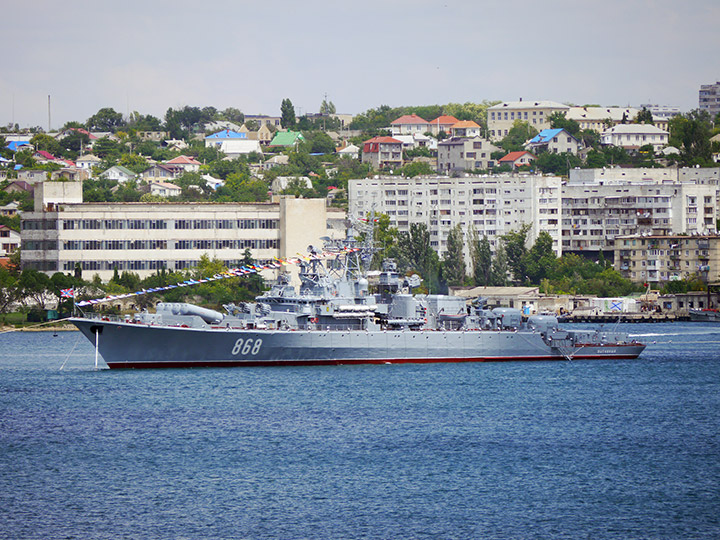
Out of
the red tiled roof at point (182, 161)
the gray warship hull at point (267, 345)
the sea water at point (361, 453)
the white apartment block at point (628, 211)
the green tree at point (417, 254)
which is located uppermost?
the red tiled roof at point (182, 161)

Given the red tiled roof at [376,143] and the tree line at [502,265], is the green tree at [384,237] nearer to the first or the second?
the tree line at [502,265]

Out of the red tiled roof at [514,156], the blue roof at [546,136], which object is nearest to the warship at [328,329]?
the red tiled roof at [514,156]

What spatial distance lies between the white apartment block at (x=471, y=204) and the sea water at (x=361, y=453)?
73.5 m

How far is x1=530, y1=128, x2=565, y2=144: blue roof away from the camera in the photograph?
17962cm

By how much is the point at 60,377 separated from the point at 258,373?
10.3 m

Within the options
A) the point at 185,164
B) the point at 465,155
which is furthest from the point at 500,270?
the point at 185,164

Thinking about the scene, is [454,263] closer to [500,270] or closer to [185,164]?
[500,270]

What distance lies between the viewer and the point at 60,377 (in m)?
57.8

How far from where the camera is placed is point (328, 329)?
57719 millimetres

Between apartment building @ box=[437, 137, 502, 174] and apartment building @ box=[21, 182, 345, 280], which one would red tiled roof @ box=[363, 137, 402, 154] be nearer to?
apartment building @ box=[437, 137, 502, 174]

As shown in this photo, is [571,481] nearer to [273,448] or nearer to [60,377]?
[273,448]

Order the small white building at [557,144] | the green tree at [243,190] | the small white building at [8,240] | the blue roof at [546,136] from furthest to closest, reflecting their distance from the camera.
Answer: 1. the blue roof at [546,136]
2. the small white building at [557,144]
3. the green tree at [243,190]
4. the small white building at [8,240]

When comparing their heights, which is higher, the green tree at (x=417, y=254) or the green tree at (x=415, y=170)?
the green tree at (x=415, y=170)

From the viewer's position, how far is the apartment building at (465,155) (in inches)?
6855
